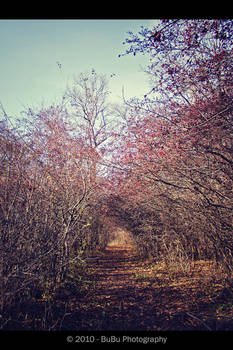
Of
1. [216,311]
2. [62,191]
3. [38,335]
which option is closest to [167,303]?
[216,311]

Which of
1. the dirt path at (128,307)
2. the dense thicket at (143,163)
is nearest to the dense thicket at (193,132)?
the dense thicket at (143,163)

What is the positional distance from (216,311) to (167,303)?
3.48ft

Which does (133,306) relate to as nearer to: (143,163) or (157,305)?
(157,305)

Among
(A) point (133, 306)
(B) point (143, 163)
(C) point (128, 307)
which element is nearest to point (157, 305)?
(A) point (133, 306)

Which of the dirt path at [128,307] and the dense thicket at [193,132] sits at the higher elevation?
the dense thicket at [193,132]

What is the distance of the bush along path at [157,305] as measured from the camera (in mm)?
3526

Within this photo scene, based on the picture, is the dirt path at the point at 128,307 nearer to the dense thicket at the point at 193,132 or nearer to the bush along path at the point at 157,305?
the bush along path at the point at 157,305

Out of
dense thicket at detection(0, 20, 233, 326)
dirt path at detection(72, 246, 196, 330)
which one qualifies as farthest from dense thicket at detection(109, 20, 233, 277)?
dirt path at detection(72, 246, 196, 330)

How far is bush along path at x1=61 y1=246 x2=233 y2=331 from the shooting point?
3526 mm

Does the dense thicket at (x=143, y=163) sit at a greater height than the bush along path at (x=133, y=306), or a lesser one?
greater

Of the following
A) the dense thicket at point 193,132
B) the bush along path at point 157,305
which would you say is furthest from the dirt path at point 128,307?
the dense thicket at point 193,132

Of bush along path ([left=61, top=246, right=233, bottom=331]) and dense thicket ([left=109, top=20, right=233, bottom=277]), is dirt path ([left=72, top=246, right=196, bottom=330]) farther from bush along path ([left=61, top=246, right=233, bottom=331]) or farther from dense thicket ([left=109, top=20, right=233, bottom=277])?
dense thicket ([left=109, top=20, right=233, bottom=277])

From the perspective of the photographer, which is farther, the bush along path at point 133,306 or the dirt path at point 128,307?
the dirt path at point 128,307

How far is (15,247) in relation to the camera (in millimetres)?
3371
